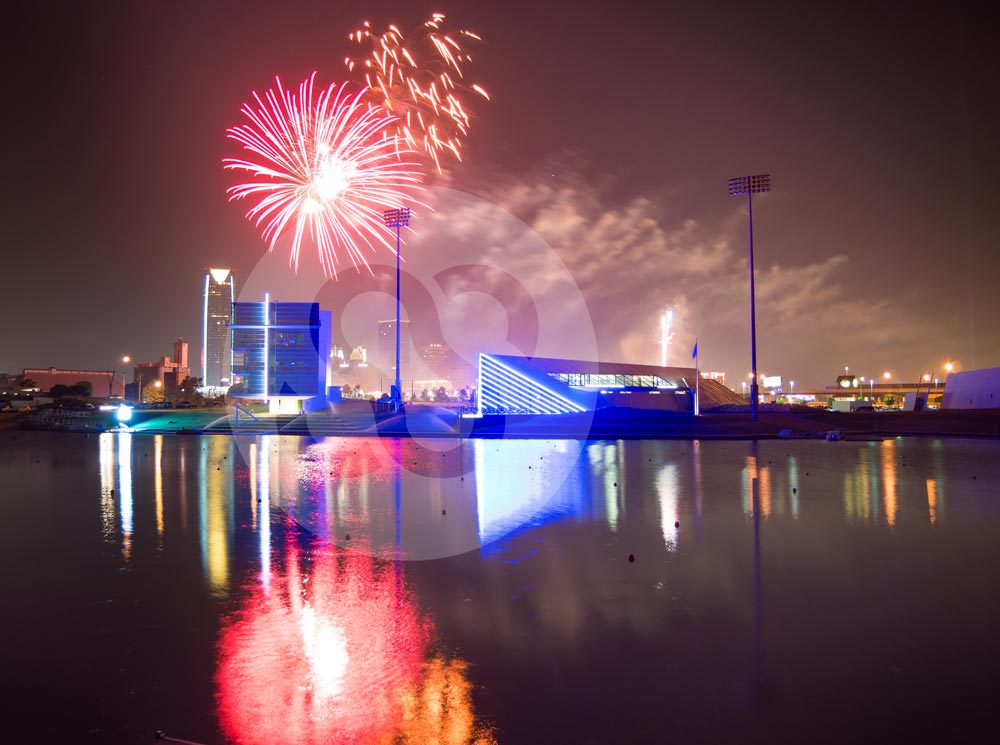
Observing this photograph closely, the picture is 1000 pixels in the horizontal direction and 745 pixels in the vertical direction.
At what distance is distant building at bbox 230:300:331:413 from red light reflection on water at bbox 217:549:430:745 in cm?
6657

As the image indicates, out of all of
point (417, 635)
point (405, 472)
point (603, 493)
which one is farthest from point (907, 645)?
point (405, 472)

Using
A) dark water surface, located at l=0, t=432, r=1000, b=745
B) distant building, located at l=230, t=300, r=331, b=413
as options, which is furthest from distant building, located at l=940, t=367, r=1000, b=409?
distant building, located at l=230, t=300, r=331, b=413

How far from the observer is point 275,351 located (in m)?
71.1

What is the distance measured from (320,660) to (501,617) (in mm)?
1706

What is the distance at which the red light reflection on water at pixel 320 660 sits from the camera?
3.66 m

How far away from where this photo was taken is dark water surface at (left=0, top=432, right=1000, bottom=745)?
3734 mm

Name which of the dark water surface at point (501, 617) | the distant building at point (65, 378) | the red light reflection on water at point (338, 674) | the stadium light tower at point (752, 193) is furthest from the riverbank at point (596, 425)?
the distant building at point (65, 378)

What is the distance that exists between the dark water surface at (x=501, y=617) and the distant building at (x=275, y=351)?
197 feet

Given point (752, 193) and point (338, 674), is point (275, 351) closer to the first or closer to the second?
point (752, 193)

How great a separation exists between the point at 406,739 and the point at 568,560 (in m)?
4.30

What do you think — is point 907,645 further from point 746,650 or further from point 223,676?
point 223,676

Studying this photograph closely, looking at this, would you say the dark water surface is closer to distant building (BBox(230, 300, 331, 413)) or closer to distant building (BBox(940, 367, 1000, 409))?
distant building (BBox(940, 367, 1000, 409))

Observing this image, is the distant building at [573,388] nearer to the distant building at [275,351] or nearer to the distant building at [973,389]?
the distant building at [973,389]

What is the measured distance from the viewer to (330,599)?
237 inches
